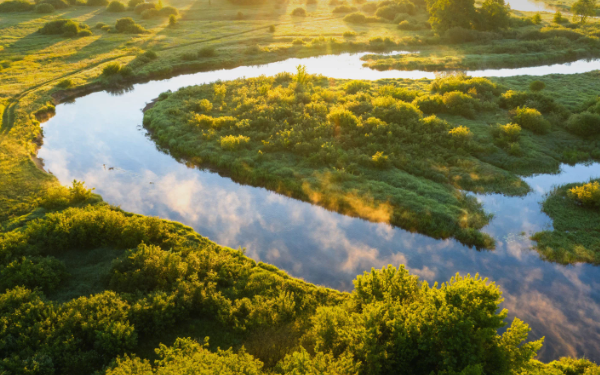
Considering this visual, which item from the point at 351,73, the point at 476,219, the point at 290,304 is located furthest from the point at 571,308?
the point at 351,73

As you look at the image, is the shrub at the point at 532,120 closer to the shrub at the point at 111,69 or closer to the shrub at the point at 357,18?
the shrub at the point at 111,69

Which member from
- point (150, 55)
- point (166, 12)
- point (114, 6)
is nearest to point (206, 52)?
point (150, 55)

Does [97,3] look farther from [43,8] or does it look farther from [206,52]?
[206,52]

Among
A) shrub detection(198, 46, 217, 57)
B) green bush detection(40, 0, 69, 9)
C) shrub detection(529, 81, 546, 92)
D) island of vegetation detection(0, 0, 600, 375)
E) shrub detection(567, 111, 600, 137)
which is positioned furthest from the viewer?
green bush detection(40, 0, 69, 9)

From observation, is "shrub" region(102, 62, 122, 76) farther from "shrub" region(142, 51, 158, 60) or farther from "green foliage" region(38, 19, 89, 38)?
"green foliage" region(38, 19, 89, 38)

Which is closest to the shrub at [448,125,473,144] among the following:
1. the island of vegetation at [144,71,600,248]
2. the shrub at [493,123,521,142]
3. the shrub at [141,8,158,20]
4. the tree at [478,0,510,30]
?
the island of vegetation at [144,71,600,248]

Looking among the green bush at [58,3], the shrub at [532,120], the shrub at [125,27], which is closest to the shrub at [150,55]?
the shrub at [125,27]

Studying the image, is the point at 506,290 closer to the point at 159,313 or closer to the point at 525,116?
the point at 159,313
